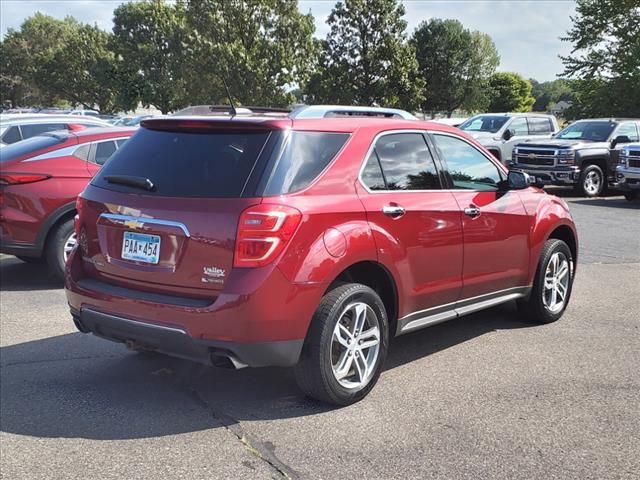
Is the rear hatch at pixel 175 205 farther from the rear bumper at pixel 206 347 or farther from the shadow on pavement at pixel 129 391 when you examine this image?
the shadow on pavement at pixel 129 391

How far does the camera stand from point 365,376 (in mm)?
4160

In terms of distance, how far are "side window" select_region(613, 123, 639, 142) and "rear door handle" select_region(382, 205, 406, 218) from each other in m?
14.9

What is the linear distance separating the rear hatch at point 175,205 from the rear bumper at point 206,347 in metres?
0.23

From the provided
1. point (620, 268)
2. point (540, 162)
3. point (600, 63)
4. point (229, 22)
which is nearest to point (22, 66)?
point (229, 22)

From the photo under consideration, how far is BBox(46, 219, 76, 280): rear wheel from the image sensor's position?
7.27 meters

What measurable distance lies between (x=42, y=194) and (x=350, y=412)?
15.5ft

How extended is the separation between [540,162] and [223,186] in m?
14.4

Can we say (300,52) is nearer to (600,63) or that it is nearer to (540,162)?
(600,63)

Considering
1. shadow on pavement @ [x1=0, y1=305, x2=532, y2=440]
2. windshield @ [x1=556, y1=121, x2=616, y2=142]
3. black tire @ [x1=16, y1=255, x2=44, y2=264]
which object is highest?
windshield @ [x1=556, y1=121, x2=616, y2=142]

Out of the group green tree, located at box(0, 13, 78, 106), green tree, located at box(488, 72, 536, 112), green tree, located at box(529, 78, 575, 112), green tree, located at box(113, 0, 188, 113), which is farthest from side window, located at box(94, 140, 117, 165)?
green tree, located at box(529, 78, 575, 112)

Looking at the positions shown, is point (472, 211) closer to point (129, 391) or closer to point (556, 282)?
point (556, 282)

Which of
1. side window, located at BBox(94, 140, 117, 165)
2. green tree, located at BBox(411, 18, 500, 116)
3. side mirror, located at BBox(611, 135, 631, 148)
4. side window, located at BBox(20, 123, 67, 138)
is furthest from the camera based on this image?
green tree, located at BBox(411, 18, 500, 116)

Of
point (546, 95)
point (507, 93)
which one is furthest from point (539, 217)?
point (546, 95)

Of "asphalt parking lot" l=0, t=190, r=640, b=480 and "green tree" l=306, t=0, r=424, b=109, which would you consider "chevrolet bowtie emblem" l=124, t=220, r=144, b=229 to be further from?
"green tree" l=306, t=0, r=424, b=109
